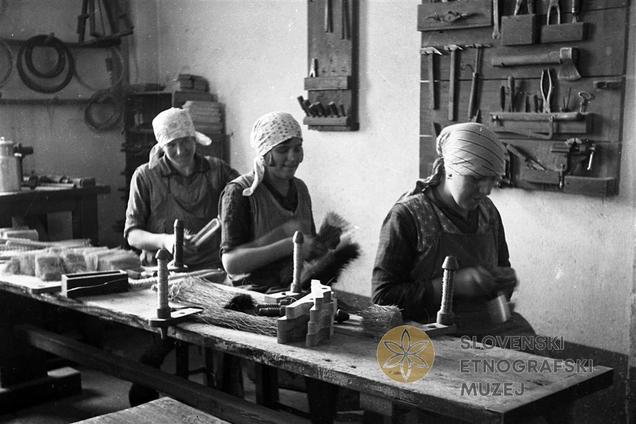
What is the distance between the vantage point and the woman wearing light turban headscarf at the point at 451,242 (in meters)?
3.05

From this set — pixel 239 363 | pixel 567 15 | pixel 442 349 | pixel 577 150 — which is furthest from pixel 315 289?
pixel 567 15

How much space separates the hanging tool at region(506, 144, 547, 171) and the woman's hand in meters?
1.72

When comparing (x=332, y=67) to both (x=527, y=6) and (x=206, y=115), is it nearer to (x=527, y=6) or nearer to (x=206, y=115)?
(x=206, y=115)

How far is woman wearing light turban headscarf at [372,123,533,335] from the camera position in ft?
10.0

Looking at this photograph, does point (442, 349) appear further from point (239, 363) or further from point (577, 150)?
point (577, 150)

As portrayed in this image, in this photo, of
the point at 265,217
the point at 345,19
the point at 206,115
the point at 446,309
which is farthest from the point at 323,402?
the point at 206,115

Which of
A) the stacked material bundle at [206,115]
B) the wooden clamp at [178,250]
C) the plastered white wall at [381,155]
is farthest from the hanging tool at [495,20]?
the stacked material bundle at [206,115]

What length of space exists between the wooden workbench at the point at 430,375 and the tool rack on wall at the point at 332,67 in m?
3.23

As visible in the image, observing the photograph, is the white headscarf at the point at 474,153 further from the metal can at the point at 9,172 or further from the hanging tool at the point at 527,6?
the metal can at the point at 9,172

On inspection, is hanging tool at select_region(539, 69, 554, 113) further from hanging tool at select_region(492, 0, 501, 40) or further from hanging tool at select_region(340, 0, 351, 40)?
hanging tool at select_region(340, 0, 351, 40)

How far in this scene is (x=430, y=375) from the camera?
2.39 meters

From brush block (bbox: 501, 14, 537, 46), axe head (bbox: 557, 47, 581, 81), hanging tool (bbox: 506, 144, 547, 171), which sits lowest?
hanging tool (bbox: 506, 144, 547, 171)

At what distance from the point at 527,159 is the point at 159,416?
2.95 meters

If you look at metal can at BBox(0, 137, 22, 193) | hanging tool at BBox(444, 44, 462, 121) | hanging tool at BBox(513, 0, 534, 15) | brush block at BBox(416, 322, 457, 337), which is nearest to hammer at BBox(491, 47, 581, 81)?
hanging tool at BBox(513, 0, 534, 15)
